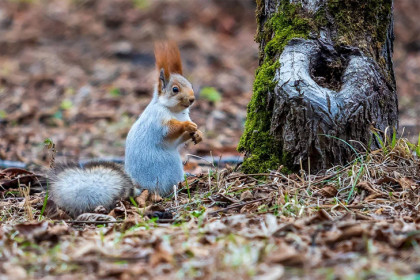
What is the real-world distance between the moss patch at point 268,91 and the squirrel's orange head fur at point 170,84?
0.50 m

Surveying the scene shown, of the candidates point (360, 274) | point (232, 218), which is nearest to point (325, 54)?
point (232, 218)

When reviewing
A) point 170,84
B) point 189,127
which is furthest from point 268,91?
point 170,84

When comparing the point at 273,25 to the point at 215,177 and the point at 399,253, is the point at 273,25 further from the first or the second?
the point at 399,253

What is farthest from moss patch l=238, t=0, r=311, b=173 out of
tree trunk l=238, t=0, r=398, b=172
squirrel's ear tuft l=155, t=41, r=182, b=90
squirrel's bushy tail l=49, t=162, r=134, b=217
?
squirrel's bushy tail l=49, t=162, r=134, b=217

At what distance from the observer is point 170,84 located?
4.06m

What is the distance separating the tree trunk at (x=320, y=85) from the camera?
3.50 meters

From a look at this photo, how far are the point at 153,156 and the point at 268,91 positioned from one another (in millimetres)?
939

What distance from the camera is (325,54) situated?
3715 mm

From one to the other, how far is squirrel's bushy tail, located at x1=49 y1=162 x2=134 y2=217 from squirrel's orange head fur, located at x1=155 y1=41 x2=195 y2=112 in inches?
28.1

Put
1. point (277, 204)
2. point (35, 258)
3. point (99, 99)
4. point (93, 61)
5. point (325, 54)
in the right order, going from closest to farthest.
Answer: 1. point (35, 258)
2. point (277, 204)
3. point (325, 54)
4. point (99, 99)
5. point (93, 61)

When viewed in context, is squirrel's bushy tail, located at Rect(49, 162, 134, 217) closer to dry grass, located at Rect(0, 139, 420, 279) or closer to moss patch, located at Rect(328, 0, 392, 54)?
dry grass, located at Rect(0, 139, 420, 279)

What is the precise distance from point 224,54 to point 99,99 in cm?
299

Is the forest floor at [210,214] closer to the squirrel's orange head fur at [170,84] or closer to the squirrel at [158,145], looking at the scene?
the squirrel at [158,145]

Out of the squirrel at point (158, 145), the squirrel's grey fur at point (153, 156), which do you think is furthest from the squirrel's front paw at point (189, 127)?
the squirrel's grey fur at point (153, 156)
